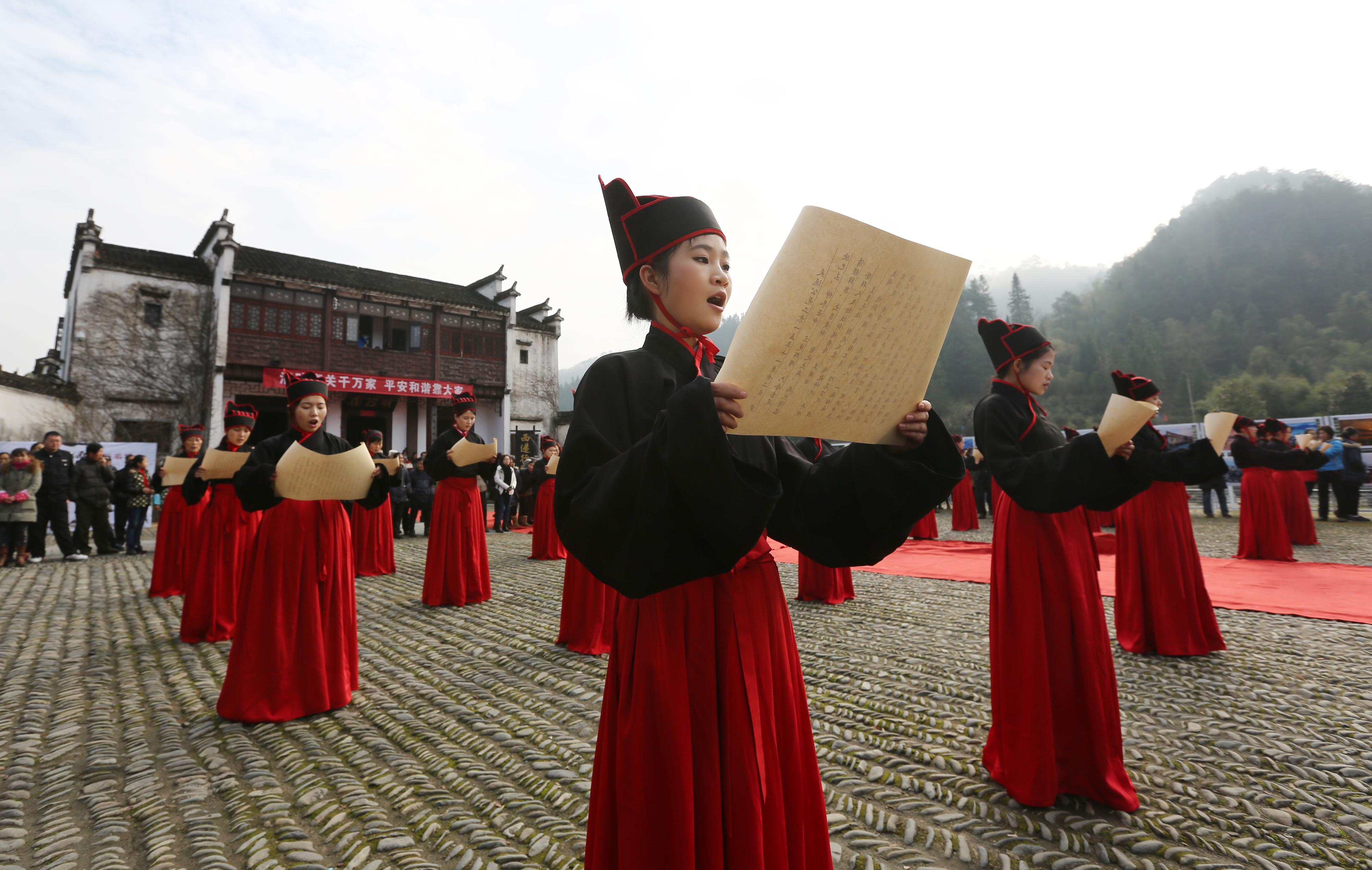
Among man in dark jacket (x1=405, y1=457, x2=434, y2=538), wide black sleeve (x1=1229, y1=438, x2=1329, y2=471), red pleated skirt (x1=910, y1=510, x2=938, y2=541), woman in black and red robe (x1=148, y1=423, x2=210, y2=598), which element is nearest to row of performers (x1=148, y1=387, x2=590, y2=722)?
woman in black and red robe (x1=148, y1=423, x2=210, y2=598)

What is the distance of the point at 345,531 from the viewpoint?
3.80 meters

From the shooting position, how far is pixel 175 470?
22.8 feet

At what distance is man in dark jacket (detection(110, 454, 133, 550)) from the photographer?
10984 millimetres

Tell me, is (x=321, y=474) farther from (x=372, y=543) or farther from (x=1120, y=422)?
(x=372, y=543)

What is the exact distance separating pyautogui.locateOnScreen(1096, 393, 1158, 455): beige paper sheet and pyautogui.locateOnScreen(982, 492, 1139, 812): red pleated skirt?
320 millimetres

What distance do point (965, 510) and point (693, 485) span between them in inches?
534

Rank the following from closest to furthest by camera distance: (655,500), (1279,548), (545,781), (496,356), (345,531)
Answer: (655,500) < (545,781) < (345,531) < (1279,548) < (496,356)

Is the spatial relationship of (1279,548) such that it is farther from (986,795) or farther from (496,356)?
(496,356)

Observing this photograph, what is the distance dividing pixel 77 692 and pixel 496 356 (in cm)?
2081

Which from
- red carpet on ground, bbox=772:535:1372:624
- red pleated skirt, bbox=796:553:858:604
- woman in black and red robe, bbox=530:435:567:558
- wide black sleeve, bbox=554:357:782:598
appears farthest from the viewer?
woman in black and red robe, bbox=530:435:567:558

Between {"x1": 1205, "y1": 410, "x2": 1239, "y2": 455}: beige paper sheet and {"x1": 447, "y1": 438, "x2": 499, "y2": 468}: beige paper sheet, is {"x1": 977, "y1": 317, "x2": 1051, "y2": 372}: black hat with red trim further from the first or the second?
{"x1": 447, "y1": 438, "x2": 499, "y2": 468}: beige paper sheet

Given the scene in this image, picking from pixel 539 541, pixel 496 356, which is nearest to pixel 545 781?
pixel 539 541

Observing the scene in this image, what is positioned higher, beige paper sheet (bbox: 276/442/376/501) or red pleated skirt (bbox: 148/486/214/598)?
beige paper sheet (bbox: 276/442/376/501)

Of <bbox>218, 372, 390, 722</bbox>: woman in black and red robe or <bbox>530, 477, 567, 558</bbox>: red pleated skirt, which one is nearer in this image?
<bbox>218, 372, 390, 722</bbox>: woman in black and red robe
